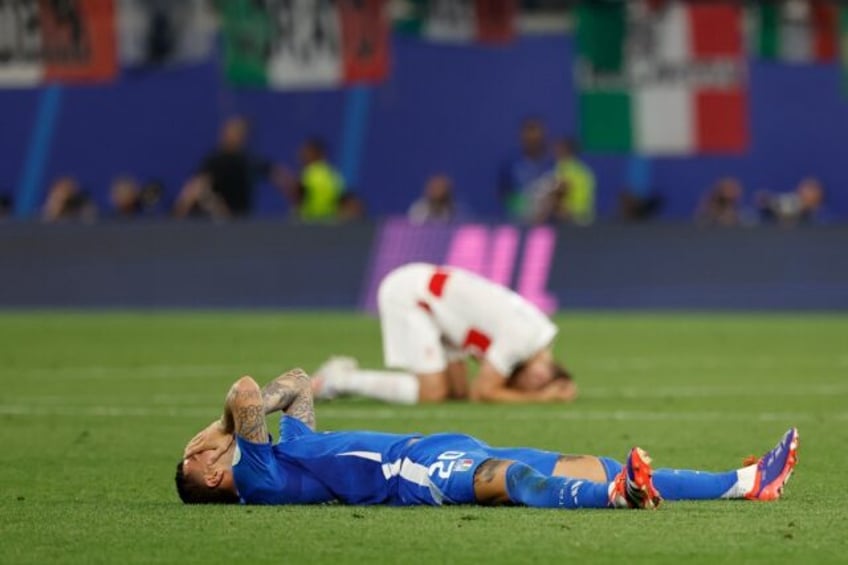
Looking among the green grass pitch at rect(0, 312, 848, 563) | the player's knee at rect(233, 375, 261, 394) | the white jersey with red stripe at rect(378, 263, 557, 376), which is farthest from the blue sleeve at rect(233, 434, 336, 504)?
the white jersey with red stripe at rect(378, 263, 557, 376)

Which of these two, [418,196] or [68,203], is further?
[418,196]

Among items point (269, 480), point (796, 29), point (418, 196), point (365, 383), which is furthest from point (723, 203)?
point (269, 480)

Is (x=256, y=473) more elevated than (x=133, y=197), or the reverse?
(x=256, y=473)

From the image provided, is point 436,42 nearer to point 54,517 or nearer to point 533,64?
point 533,64

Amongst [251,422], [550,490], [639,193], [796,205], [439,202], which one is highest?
[251,422]

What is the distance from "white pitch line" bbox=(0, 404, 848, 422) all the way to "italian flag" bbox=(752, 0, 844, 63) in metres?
14.4

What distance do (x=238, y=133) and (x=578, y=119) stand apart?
628 cm

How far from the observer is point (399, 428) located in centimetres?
1535

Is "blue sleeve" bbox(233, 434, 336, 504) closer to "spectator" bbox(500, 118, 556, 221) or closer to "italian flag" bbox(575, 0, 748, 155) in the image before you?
"italian flag" bbox(575, 0, 748, 155)

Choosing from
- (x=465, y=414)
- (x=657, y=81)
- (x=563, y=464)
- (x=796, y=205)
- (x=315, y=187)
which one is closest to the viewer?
(x=563, y=464)

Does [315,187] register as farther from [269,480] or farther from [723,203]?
[269,480]

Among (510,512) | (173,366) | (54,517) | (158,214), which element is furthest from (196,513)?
(158,214)

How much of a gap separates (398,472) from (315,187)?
2122 cm

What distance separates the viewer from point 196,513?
10656 millimetres
